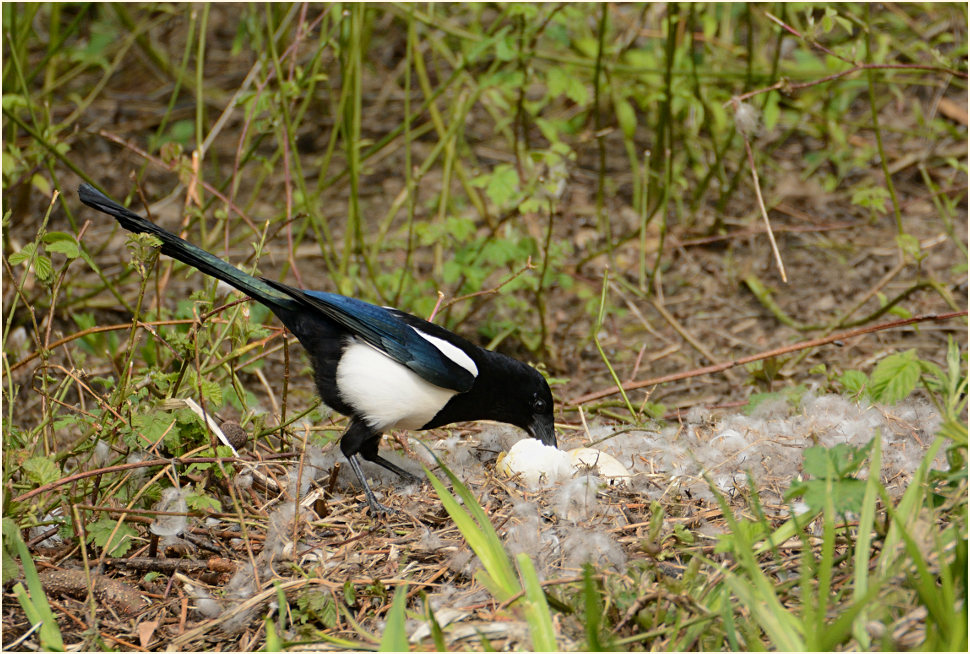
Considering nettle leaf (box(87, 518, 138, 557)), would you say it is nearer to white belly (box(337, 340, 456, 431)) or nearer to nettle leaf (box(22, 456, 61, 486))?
nettle leaf (box(22, 456, 61, 486))

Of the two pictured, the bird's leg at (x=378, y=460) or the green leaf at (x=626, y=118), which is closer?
the bird's leg at (x=378, y=460)

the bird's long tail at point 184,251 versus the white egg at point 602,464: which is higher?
the bird's long tail at point 184,251

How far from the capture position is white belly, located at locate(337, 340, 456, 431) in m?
2.95

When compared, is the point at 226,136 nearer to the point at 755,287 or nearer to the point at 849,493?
the point at 755,287

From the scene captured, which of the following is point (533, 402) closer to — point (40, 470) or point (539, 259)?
point (539, 259)

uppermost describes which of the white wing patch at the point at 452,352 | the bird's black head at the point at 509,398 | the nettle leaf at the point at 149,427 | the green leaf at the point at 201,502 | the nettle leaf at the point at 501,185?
the nettle leaf at the point at 501,185

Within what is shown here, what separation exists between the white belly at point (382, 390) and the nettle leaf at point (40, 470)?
2.82 feet

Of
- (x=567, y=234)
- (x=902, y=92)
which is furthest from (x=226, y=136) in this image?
(x=902, y=92)

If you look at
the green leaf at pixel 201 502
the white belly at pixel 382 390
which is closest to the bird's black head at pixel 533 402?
the white belly at pixel 382 390

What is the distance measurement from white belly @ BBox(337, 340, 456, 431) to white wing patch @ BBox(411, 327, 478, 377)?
0.10 meters

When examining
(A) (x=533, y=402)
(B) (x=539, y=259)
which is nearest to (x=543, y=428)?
(A) (x=533, y=402)

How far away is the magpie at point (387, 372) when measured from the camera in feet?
9.68

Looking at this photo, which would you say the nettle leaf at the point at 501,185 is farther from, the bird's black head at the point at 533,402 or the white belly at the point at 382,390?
the white belly at the point at 382,390

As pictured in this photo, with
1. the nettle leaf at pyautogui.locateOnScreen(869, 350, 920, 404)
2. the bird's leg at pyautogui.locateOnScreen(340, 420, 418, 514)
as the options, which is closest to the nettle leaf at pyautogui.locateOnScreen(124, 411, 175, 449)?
the bird's leg at pyautogui.locateOnScreen(340, 420, 418, 514)
